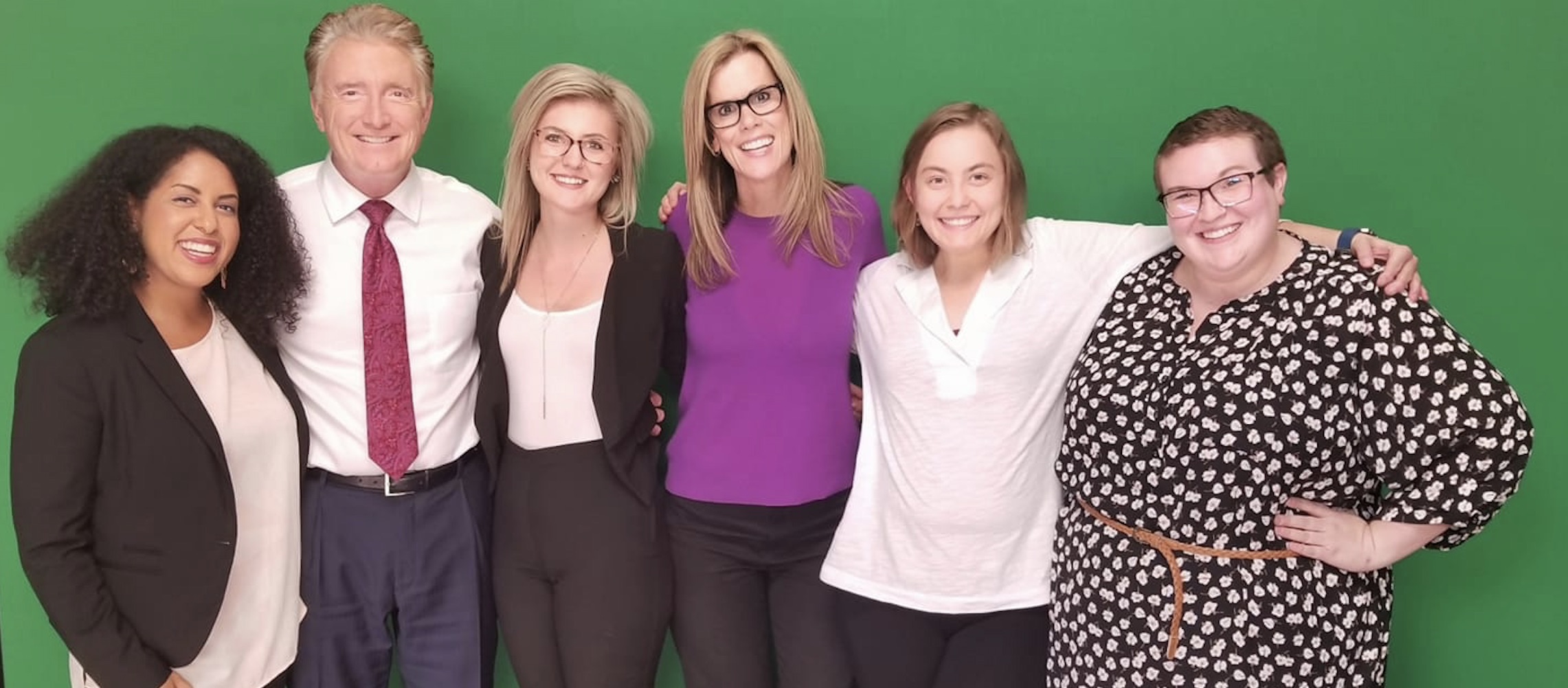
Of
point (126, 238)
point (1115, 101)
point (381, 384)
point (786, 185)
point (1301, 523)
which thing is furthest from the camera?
point (1115, 101)

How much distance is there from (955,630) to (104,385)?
5.19ft

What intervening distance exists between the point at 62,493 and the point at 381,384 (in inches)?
21.7

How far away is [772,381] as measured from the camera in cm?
201

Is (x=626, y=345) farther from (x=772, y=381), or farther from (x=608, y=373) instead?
(x=772, y=381)

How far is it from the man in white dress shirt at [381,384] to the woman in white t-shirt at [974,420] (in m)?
0.85

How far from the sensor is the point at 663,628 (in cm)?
205

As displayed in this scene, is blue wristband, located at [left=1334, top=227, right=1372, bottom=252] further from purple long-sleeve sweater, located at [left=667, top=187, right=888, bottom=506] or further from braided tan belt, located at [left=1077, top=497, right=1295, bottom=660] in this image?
purple long-sleeve sweater, located at [left=667, top=187, right=888, bottom=506]

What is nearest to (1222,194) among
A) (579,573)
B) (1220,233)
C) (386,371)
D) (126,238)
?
(1220,233)

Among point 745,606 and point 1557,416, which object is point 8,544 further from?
point 1557,416

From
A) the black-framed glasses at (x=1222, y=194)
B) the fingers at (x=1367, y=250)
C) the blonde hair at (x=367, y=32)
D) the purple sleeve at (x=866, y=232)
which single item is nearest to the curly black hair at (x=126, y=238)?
the blonde hair at (x=367, y=32)

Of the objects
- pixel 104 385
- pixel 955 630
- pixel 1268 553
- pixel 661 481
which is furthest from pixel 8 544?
pixel 1268 553

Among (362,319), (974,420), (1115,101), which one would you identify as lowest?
(974,420)

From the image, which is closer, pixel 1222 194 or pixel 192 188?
pixel 1222 194

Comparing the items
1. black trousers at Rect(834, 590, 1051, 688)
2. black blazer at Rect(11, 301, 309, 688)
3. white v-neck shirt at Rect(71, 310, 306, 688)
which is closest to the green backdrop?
white v-neck shirt at Rect(71, 310, 306, 688)
